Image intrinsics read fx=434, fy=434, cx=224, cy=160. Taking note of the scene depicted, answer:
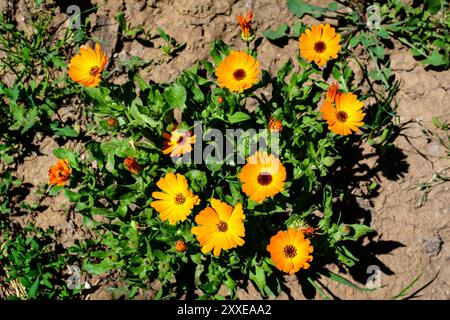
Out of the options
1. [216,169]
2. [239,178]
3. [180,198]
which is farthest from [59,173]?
[239,178]

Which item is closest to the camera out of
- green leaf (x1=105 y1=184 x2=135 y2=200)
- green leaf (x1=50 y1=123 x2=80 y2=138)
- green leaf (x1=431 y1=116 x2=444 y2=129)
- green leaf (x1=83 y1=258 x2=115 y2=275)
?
green leaf (x1=105 y1=184 x2=135 y2=200)

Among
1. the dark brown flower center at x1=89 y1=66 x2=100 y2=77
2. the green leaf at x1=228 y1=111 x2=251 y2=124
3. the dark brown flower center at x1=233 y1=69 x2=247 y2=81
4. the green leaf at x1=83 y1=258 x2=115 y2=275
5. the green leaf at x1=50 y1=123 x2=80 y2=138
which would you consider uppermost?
the green leaf at x1=50 y1=123 x2=80 y2=138

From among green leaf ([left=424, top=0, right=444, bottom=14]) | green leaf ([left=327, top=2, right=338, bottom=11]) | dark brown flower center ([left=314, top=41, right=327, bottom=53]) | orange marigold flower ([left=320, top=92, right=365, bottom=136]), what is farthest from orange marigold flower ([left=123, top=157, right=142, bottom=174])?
green leaf ([left=424, top=0, right=444, bottom=14])

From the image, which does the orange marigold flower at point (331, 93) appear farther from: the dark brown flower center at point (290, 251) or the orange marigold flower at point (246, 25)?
the dark brown flower center at point (290, 251)

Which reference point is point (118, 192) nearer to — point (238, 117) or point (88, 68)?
point (88, 68)

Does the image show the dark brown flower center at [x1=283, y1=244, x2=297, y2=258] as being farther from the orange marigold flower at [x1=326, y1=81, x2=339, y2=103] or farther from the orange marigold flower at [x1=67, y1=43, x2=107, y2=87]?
the orange marigold flower at [x1=67, y1=43, x2=107, y2=87]

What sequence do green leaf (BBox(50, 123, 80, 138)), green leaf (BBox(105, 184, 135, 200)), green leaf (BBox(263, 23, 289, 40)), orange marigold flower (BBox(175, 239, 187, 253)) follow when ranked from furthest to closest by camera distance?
green leaf (BBox(50, 123, 80, 138))
green leaf (BBox(263, 23, 289, 40))
green leaf (BBox(105, 184, 135, 200))
orange marigold flower (BBox(175, 239, 187, 253))
